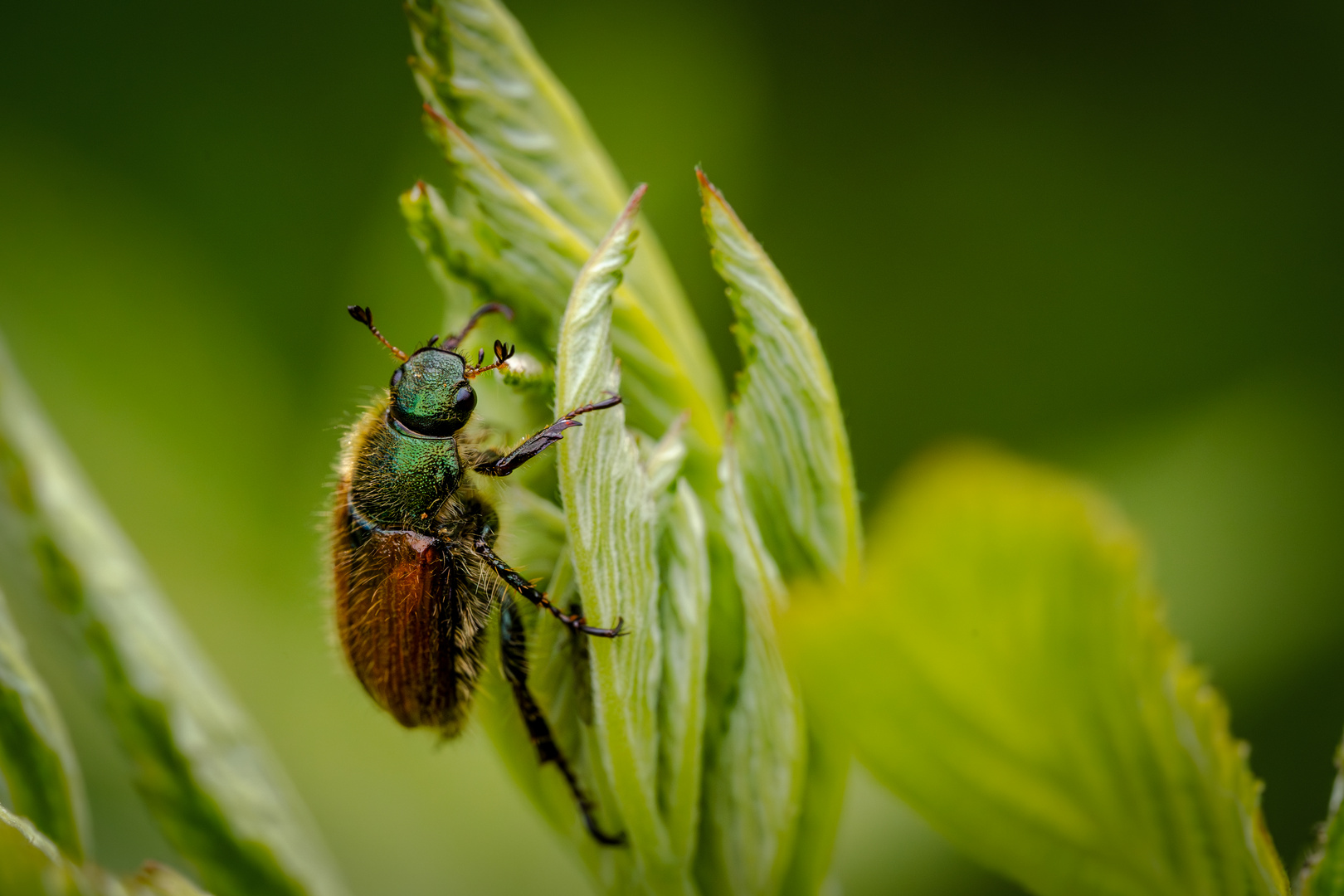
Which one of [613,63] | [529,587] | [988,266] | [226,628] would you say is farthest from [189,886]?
[988,266]

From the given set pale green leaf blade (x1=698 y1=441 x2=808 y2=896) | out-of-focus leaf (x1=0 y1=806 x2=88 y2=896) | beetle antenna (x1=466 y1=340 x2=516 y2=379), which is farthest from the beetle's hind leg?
out-of-focus leaf (x1=0 y1=806 x2=88 y2=896)

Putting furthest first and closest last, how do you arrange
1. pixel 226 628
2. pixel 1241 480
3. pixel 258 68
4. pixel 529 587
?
1. pixel 258 68
2. pixel 226 628
3. pixel 1241 480
4. pixel 529 587

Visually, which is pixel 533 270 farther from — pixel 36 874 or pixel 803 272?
pixel 803 272

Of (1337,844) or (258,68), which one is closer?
(1337,844)

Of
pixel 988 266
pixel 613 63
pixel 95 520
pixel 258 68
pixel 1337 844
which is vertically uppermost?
pixel 258 68

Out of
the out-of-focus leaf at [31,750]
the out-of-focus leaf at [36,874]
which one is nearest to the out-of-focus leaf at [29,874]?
the out-of-focus leaf at [36,874]

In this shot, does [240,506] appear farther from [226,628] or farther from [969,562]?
[969,562]

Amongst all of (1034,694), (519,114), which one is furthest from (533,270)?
(1034,694)
